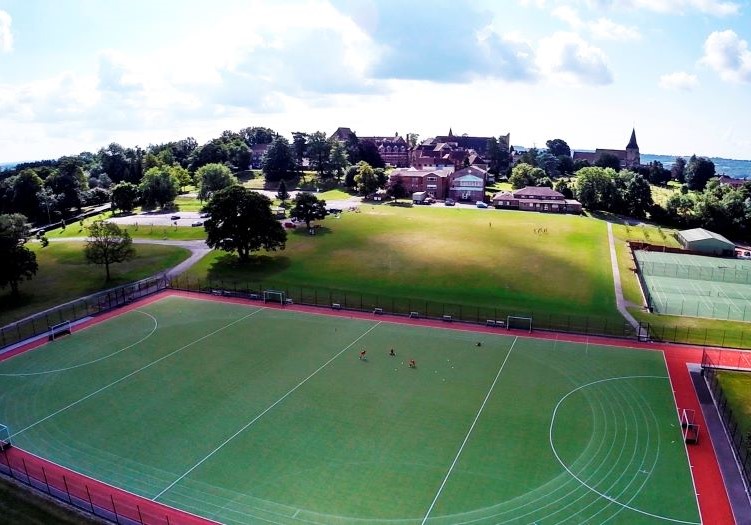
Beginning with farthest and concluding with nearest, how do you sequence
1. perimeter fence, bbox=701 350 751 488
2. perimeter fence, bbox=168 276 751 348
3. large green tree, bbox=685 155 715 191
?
large green tree, bbox=685 155 715 191 → perimeter fence, bbox=168 276 751 348 → perimeter fence, bbox=701 350 751 488

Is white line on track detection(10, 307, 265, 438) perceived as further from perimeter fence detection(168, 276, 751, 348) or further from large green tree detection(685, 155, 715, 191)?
large green tree detection(685, 155, 715, 191)

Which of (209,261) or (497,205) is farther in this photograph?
(497,205)

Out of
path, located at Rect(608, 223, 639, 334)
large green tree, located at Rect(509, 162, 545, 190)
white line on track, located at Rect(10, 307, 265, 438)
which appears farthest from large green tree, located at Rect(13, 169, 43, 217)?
path, located at Rect(608, 223, 639, 334)

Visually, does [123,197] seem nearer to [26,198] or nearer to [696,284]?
[26,198]

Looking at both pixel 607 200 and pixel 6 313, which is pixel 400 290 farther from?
pixel 607 200

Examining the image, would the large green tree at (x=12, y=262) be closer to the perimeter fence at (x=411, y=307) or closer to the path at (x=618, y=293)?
the perimeter fence at (x=411, y=307)

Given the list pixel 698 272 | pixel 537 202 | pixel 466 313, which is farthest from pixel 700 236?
pixel 466 313

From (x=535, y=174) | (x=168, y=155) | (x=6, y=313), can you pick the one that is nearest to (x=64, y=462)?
(x=6, y=313)
